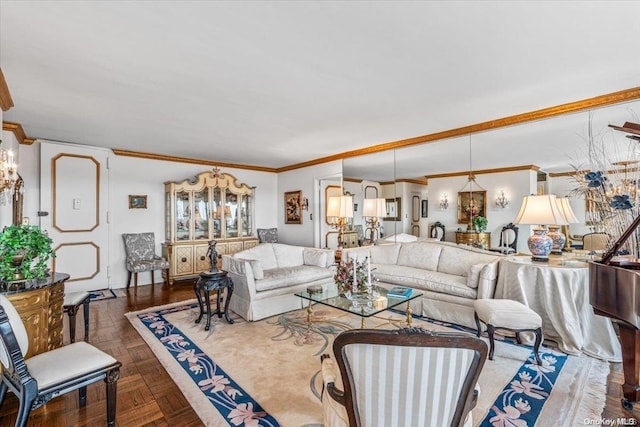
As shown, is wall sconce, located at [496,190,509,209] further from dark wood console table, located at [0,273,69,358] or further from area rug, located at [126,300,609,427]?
dark wood console table, located at [0,273,69,358]

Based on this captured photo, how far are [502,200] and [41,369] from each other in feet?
15.0

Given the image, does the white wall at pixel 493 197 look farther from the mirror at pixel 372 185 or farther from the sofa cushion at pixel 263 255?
the sofa cushion at pixel 263 255

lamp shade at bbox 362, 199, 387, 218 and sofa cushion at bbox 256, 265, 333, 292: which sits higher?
lamp shade at bbox 362, 199, 387, 218

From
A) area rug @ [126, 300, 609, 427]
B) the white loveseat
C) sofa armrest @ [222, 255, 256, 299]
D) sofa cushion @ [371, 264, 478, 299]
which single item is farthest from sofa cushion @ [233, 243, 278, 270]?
sofa cushion @ [371, 264, 478, 299]

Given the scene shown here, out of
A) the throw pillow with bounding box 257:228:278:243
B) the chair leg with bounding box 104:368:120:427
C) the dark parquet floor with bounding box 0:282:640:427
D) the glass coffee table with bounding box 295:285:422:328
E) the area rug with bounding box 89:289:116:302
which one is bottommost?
the dark parquet floor with bounding box 0:282:640:427

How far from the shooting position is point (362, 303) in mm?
2918

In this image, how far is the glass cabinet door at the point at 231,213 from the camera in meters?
6.38

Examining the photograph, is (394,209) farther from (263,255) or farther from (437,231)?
(263,255)

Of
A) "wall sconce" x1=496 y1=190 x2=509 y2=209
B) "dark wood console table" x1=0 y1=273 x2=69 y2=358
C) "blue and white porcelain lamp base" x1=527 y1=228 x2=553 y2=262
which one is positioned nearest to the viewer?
"dark wood console table" x1=0 y1=273 x2=69 y2=358

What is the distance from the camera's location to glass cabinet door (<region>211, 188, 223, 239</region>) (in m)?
6.21

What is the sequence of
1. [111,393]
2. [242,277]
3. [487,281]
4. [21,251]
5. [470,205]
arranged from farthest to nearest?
1. [470,205]
2. [242,277]
3. [487,281]
4. [21,251]
5. [111,393]

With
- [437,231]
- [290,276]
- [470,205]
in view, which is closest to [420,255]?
[437,231]

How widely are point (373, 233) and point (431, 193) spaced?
1.23 metres

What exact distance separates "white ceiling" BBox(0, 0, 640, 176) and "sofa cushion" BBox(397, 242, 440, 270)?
128 cm
